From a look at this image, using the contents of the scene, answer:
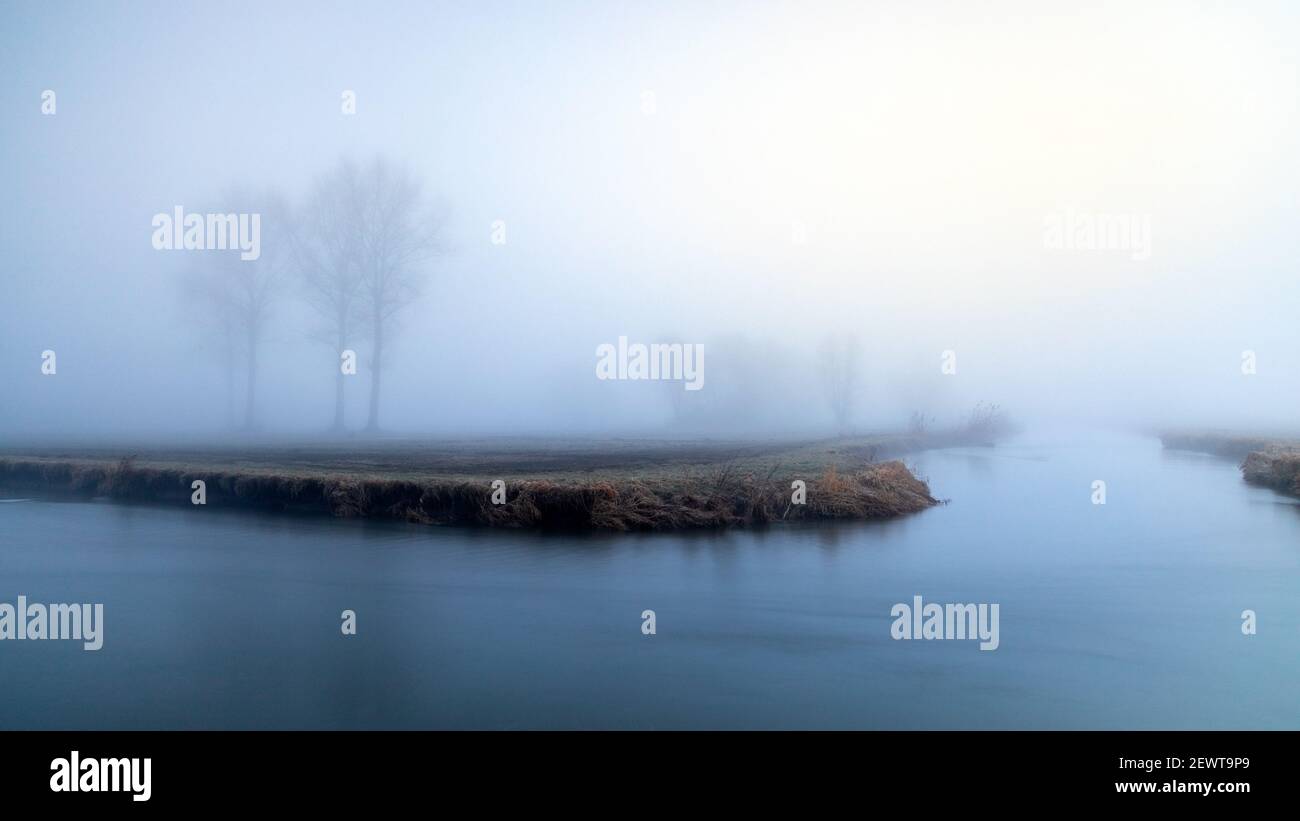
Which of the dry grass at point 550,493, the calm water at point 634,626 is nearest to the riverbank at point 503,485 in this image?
the dry grass at point 550,493

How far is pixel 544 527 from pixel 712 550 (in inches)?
149

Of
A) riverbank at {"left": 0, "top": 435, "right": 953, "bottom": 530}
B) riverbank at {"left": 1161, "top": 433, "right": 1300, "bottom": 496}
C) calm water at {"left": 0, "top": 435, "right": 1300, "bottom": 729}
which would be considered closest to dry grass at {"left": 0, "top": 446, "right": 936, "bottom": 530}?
riverbank at {"left": 0, "top": 435, "right": 953, "bottom": 530}

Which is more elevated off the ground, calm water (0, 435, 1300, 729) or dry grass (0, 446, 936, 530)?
dry grass (0, 446, 936, 530)

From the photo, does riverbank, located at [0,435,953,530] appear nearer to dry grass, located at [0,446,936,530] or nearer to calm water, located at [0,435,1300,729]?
dry grass, located at [0,446,936,530]

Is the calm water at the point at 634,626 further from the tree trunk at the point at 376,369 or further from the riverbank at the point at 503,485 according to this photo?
the tree trunk at the point at 376,369

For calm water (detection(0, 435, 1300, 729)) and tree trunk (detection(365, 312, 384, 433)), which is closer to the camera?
calm water (detection(0, 435, 1300, 729))

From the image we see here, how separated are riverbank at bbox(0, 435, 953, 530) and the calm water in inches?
32.4

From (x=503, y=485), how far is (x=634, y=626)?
24.0 ft

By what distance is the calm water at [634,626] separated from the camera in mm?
8680

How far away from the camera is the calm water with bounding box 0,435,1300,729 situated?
8.68 meters

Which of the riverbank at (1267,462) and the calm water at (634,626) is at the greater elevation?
the riverbank at (1267,462)

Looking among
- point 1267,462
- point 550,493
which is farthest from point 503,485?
point 1267,462

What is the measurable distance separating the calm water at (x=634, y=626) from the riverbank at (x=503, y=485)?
2.70 ft
